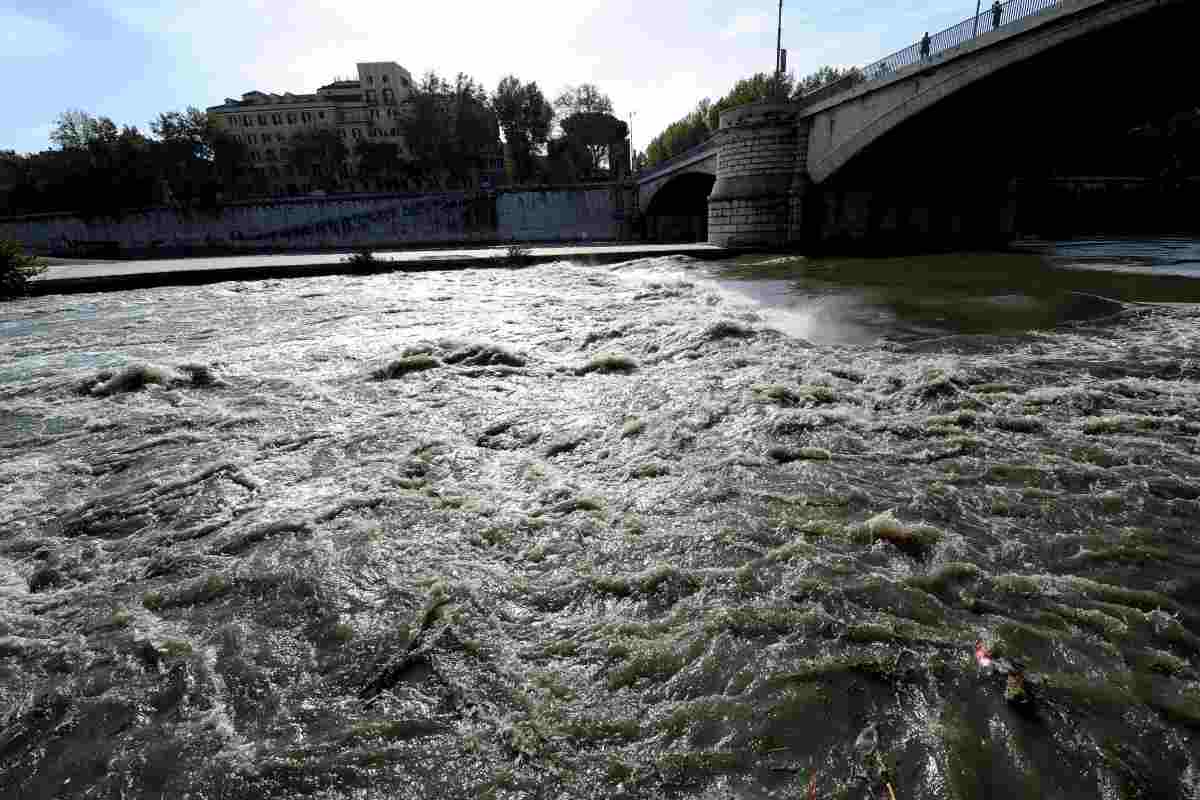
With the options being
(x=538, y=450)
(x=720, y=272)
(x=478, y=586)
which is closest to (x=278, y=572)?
(x=478, y=586)

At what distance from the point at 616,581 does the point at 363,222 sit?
54.0m

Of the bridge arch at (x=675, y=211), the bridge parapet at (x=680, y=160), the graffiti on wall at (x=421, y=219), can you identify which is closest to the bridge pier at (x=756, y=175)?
the bridge parapet at (x=680, y=160)

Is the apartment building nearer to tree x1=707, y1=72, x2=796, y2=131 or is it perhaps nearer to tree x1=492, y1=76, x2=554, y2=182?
tree x1=492, y1=76, x2=554, y2=182

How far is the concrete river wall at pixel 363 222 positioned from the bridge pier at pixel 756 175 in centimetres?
2128

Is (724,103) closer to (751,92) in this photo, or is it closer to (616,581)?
(751,92)

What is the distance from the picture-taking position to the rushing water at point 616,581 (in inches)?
86.8

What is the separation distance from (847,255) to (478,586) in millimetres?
25265

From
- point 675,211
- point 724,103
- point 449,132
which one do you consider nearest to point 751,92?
point 724,103

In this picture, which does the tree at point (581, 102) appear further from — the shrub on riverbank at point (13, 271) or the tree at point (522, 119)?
the shrub on riverbank at point (13, 271)

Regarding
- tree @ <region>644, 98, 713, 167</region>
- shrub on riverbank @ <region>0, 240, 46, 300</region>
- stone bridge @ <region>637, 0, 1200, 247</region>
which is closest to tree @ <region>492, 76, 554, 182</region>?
tree @ <region>644, 98, 713, 167</region>

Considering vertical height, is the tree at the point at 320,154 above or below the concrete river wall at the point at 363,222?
above

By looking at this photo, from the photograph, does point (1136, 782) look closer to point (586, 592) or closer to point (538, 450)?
point (586, 592)

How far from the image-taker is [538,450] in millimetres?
5109

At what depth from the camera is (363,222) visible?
4984 cm
